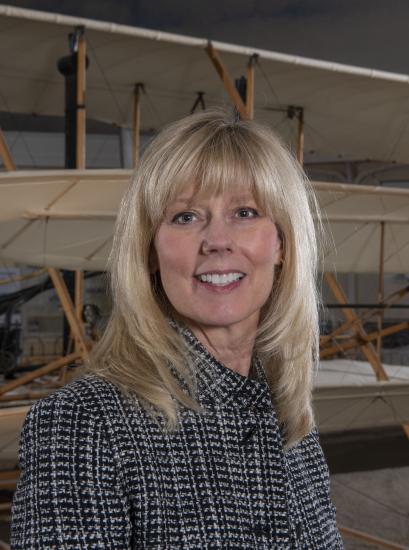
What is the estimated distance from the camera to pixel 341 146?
6.48 metres

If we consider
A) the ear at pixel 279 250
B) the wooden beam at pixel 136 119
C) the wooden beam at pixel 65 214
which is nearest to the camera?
the ear at pixel 279 250

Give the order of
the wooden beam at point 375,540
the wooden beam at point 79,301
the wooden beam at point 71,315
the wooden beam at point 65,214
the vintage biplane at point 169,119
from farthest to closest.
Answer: the wooden beam at point 79,301
the wooden beam at point 71,315
the wooden beam at point 375,540
the vintage biplane at point 169,119
the wooden beam at point 65,214

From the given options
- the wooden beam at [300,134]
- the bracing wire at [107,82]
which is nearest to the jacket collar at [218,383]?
the bracing wire at [107,82]

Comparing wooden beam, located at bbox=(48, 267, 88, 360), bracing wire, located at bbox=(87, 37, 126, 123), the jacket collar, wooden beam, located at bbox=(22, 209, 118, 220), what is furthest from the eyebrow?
bracing wire, located at bbox=(87, 37, 126, 123)

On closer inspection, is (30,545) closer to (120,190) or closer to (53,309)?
(120,190)

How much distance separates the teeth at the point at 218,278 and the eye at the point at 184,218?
0.06m

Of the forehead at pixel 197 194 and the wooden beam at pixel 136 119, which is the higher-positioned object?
the wooden beam at pixel 136 119

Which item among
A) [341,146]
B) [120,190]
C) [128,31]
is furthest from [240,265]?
[341,146]

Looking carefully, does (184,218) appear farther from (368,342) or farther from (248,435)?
(368,342)

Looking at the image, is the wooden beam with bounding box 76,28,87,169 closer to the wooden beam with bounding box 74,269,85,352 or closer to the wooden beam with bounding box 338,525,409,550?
the wooden beam with bounding box 74,269,85,352

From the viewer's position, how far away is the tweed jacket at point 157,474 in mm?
634

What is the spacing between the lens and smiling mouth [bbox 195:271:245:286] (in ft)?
2.68

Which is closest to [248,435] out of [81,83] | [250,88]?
[81,83]

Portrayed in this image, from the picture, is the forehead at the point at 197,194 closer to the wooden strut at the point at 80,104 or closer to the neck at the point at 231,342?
the neck at the point at 231,342
